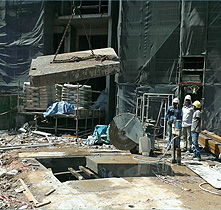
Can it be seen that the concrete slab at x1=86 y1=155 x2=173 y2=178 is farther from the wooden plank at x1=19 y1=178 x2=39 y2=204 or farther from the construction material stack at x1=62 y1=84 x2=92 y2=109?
the construction material stack at x1=62 y1=84 x2=92 y2=109

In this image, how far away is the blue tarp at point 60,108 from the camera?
41.7 feet

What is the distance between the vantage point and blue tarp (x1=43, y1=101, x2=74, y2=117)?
41.7 ft

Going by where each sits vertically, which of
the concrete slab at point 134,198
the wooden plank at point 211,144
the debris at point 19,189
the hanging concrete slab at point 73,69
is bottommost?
the debris at point 19,189

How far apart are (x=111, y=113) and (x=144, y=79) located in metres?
3.29

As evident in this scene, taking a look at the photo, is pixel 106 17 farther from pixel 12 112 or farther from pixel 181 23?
pixel 12 112

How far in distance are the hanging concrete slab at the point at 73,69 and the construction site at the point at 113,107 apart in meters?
0.02

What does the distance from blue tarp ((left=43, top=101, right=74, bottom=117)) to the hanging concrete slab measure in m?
6.05

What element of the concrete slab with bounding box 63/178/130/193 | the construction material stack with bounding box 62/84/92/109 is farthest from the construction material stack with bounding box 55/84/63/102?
the concrete slab with bounding box 63/178/130/193

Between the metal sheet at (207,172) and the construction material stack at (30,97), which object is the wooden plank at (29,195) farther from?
the construction material stack at (30,97)

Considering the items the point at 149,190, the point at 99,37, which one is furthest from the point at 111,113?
the point at 149,190

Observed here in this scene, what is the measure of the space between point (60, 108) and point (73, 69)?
7.37 metres

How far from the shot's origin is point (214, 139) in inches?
378

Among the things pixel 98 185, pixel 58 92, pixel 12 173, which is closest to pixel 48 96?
pixel 58 92

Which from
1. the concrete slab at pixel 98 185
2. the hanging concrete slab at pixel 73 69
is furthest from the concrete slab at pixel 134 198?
the hanging concrete slab at pixel 73 69
